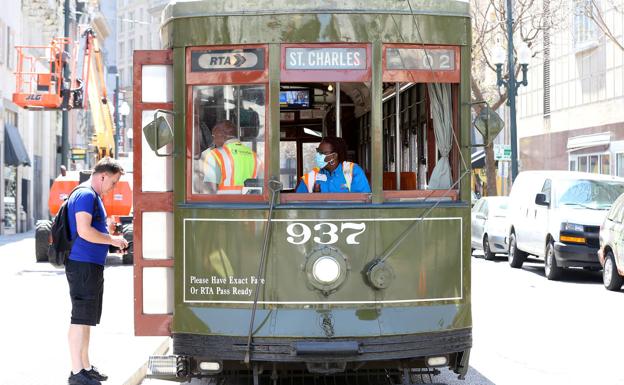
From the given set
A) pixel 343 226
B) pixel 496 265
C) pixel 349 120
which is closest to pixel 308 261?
pixel 343 226

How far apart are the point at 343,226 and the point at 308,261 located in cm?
34

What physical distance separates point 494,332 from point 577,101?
2675 centimetres

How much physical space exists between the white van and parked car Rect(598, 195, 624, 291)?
117cm

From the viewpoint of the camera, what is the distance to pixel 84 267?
27.6 feet

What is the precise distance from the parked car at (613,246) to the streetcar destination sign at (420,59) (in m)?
8.70

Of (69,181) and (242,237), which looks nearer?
(242,237)

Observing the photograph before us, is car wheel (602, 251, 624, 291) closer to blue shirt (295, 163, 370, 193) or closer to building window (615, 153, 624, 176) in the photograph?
blue shirt (295, 163, 370, 193)

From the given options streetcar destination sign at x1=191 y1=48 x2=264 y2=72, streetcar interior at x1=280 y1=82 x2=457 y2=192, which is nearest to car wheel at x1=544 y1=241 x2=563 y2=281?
streetcar interior at x1=280 y1=82 x2=457 y2=192

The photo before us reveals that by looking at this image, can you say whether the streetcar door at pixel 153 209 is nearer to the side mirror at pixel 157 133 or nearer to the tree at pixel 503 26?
the side mirror at pixel 157 133

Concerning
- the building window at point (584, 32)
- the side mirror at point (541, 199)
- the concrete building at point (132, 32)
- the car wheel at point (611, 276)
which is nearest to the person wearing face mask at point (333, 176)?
the car wheel at point (611, 276)

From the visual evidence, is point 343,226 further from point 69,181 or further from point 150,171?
point 69,181

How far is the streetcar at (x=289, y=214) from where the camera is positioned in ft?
24.4

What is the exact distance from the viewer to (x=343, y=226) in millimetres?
7492

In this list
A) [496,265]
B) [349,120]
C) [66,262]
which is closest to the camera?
[66,262]
